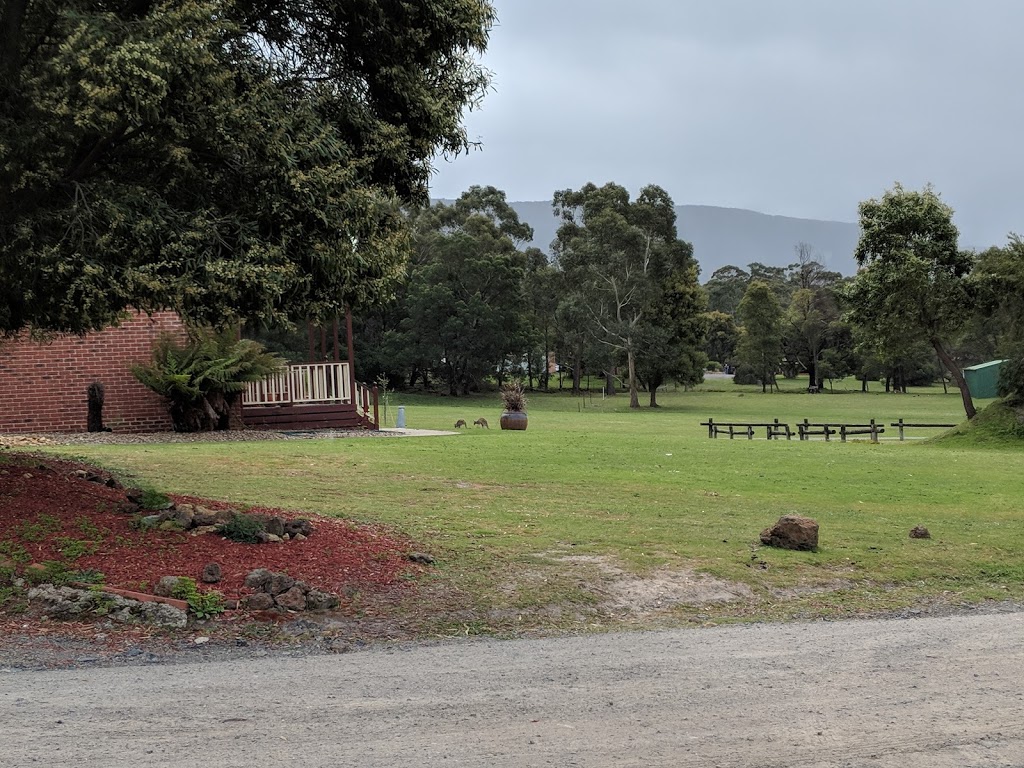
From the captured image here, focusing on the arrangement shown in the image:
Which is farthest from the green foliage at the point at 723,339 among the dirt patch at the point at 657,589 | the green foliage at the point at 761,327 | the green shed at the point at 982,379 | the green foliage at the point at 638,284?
the dirt patch at the point at 657,589

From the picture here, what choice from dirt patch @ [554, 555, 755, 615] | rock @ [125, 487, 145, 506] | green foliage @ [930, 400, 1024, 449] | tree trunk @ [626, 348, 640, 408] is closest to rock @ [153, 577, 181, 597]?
rock @ [125, 487, 145, 506]

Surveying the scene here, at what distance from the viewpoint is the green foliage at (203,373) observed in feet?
60.8

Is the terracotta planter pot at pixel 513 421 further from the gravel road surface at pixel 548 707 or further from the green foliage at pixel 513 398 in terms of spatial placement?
the gravel road surface at pixel 548 707

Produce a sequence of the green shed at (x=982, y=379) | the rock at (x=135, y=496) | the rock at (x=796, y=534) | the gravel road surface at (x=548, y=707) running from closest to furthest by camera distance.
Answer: the gravel road surface at (x=548, y=707) < the rock at (x=135, y=496) < the rock at (x=796, y=534) < the green shed at (x=982, y=379)

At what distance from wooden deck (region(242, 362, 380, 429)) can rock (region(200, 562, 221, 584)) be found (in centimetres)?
1509

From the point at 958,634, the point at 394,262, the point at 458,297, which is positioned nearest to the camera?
the point at 958,634

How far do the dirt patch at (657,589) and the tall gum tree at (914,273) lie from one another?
26.5 m

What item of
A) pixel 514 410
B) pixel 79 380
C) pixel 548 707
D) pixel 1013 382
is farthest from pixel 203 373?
pixel 1013 382

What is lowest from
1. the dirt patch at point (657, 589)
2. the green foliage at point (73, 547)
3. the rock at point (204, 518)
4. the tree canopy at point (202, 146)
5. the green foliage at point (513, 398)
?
the dirt patch at point (657, 589)

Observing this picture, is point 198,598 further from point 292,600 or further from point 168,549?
point 168,549

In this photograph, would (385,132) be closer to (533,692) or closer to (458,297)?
(533,692)

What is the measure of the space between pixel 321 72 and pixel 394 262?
66.6 inches

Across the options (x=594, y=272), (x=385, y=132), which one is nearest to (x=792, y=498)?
Result: (x=385, y=132)

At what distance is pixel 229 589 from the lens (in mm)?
6555
